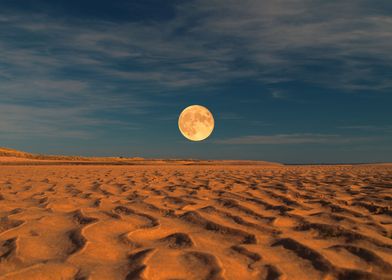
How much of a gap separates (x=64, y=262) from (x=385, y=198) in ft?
12.9

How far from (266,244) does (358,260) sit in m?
0.63

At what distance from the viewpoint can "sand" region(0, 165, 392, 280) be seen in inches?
86.0

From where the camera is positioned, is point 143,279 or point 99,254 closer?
point 143,279

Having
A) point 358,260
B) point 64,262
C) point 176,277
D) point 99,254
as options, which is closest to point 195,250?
point 176,277

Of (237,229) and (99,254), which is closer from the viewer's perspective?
(99,254)

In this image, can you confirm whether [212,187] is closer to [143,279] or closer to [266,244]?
[266,244]

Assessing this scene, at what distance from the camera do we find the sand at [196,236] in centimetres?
218

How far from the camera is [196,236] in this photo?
2887mm

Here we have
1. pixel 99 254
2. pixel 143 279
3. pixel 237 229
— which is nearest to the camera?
pixel 143 279

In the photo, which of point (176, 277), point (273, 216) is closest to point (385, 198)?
point (273, 216)

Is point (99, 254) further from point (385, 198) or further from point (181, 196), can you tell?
point (385, 198)

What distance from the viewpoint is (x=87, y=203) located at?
169 inches

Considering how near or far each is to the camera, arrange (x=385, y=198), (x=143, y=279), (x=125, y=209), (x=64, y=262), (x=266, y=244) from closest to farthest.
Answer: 1. (x=143, y=279)
2. (x=64, y=262)
3. (x=266, y=244)
4. (x=125, y=209)
5. (x=385, y=198)

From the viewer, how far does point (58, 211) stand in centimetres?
379
